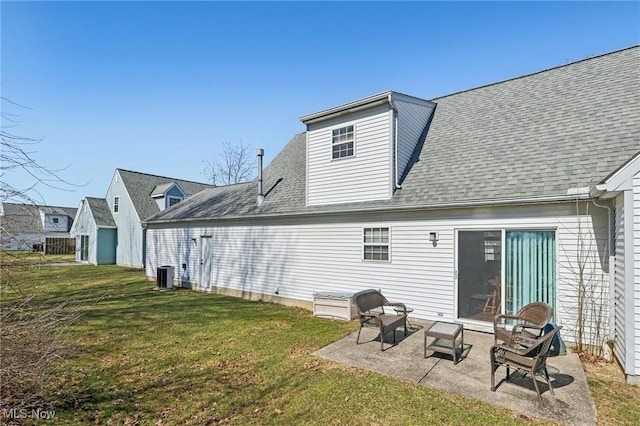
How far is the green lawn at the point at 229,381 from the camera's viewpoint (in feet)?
13.7

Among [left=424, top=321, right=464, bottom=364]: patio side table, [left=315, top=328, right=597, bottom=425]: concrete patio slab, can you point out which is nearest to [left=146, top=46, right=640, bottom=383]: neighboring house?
[left=315, top=328, right=597, bottom=425]: concrete patio slab

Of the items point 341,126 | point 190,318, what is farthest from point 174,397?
point 341,126

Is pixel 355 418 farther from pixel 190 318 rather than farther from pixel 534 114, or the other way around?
pixel 534 114

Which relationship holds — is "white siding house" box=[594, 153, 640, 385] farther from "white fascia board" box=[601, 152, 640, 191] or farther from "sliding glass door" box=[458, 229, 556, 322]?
"sliding glass door" box=[458, 229, 556, 322]

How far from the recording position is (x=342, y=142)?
1030 centimetres

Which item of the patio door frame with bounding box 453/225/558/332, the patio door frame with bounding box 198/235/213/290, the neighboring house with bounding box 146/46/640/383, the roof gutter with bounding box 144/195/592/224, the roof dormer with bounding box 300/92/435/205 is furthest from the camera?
the patio door frame with bounding box 198/235/213/290

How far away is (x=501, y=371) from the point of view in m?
5.39

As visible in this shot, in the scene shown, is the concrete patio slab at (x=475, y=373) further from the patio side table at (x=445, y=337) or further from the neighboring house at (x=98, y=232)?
the neighboring house at (x=98, y=232)

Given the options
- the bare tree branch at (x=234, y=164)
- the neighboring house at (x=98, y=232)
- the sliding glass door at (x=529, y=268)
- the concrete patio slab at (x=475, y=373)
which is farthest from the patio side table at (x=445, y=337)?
the bare tree branch at (x=234, y=164)

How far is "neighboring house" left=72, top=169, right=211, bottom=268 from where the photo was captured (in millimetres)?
24516

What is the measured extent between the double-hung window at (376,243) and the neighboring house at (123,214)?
67.3 ft

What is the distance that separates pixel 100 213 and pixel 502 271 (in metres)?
29.4

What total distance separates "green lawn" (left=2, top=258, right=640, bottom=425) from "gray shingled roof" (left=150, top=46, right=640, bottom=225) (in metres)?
3.85

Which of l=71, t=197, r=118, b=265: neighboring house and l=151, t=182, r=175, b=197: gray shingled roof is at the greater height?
l=151, t=182, r=175, b=197: gray shingled roof
